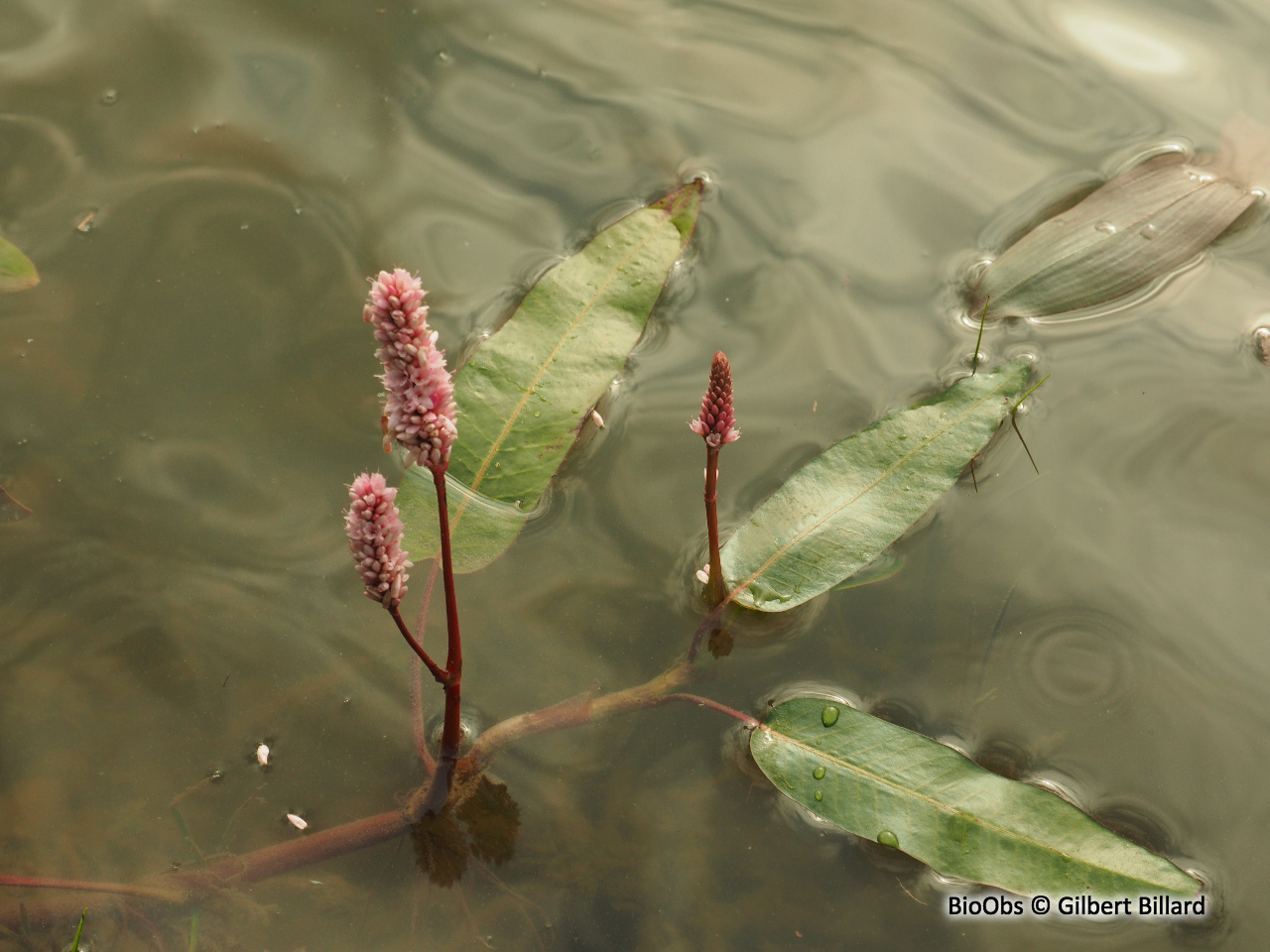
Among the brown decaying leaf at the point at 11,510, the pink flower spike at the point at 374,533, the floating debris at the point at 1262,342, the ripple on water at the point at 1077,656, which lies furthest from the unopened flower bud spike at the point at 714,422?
the brown decaying leaf at the point at 11,510

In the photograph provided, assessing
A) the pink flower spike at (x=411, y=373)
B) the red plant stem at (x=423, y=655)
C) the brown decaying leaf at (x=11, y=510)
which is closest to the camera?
the pink flower spike at (x=411, y=373)

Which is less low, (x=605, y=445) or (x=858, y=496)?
(x=858, y=496)

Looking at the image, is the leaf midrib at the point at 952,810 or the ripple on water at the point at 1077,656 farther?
the ripple on water at the point at 1077,656

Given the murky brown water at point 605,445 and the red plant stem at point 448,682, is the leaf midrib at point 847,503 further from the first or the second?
the red plant stem at point 448,682

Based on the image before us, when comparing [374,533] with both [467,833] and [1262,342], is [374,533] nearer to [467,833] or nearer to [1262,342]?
[467,833]

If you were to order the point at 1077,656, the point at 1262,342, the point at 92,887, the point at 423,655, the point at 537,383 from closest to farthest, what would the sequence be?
the point at 423,655 < the point at 92,887 < the point at 1077,656 < the point at 537,383 < the point at 1262,342

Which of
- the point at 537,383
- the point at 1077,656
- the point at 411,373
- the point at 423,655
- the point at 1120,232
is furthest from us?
the point at 1120,232

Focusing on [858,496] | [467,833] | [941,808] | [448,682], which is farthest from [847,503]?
[467,833]
